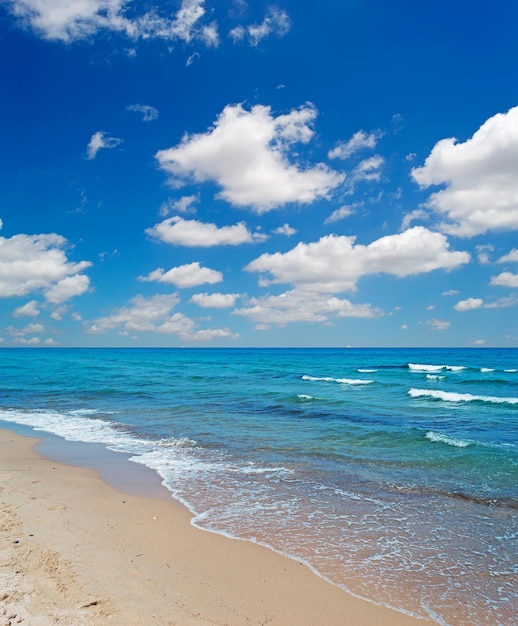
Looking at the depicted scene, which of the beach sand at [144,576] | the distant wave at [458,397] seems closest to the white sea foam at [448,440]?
the beach sand at [144,576]

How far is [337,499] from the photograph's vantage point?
8977mm

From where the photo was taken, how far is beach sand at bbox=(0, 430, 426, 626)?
4793 mm

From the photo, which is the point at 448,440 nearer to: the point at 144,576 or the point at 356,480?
the point at 356,480

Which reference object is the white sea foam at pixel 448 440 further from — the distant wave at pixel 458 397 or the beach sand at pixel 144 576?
the distant wave at pixel 458 397

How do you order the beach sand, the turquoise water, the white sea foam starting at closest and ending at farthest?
the beach sand → the turquoise water → the white sea foam

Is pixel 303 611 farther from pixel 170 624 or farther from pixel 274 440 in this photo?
pixel 274 440

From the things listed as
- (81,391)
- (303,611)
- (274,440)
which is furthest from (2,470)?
(81,391)

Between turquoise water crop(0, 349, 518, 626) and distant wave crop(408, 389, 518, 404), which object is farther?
distant wave crop(408, 389, 518, 404)

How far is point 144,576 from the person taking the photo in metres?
5.66

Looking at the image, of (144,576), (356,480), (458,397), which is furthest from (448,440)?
(458,397)

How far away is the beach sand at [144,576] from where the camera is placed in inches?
189

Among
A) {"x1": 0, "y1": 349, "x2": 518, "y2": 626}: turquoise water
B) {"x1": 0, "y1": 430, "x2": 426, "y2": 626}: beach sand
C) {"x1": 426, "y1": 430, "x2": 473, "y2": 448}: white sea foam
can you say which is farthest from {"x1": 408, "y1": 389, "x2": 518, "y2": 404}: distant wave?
{"x1": 0, "y1": 430, "x2": 426, "y2": 626}: beach sand

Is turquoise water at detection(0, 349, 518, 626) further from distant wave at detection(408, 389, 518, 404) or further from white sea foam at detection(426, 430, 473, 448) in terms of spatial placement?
distant wave at detection(408, 389, 518, 404)

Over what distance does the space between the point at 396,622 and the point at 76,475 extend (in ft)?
27.7
